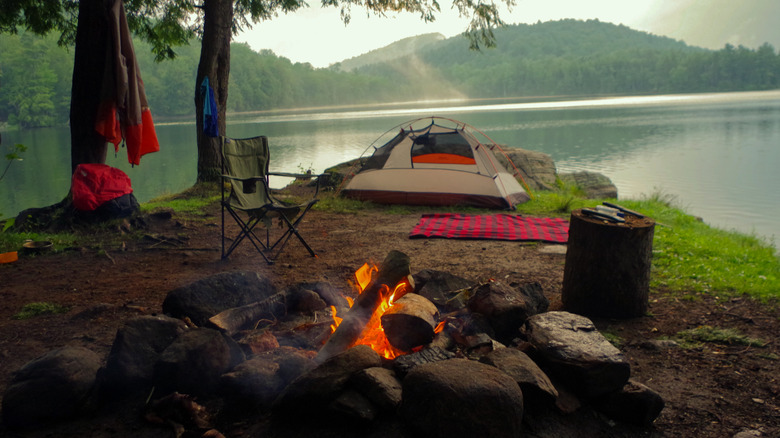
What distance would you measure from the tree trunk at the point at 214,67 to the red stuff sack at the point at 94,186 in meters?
2.45

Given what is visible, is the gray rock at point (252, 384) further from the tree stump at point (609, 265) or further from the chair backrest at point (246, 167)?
the chair backrest at point (246, 167)

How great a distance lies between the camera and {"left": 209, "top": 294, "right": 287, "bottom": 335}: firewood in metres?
2.53

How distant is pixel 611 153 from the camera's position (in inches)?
818

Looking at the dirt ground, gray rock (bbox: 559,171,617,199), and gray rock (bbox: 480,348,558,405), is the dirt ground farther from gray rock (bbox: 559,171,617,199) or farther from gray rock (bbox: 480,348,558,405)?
gray rock (bbox: 559,171,617,199)

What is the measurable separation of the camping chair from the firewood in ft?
4.34

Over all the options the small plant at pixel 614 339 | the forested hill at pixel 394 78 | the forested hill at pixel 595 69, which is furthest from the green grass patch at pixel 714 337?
the forested hill at pixel 394 78

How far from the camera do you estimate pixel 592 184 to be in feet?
35.2

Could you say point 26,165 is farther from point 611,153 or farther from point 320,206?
point 611,153

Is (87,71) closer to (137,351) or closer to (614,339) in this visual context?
(137,351)

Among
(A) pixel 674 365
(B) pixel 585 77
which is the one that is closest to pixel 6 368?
(A) pixel 674 365

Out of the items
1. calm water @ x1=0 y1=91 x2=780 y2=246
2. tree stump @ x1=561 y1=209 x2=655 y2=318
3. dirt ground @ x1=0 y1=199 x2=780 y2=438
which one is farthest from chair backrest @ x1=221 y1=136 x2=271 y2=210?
calm water @ x1=0 y1=91 x2=780 y2=246

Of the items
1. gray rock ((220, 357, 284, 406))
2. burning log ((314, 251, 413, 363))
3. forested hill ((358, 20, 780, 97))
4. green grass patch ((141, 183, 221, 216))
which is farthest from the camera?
forested hill ((358, 20, 780, 97))

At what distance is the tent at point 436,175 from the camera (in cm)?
732

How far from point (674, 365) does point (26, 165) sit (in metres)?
27.0
